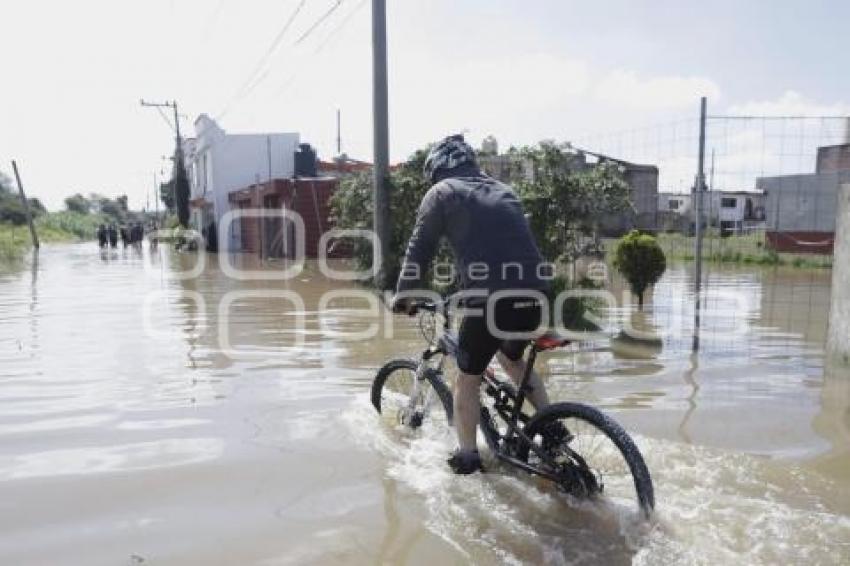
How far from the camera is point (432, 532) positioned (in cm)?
386

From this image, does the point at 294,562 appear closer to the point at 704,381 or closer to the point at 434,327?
the point at 434,327

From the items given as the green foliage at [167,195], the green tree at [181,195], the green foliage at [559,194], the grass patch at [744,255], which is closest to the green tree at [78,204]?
the green foliage at [167,195]

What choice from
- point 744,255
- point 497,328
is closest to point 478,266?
point 497,328

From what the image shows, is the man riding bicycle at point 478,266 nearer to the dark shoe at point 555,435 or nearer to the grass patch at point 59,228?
the dark shoe at point 555,435

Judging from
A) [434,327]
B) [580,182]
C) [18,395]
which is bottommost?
[18,395]

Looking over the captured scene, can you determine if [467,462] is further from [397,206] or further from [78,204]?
[78,204]

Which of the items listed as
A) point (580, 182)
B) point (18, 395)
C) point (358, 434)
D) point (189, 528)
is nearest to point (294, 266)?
point (580, 182)

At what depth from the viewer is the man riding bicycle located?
4023mm

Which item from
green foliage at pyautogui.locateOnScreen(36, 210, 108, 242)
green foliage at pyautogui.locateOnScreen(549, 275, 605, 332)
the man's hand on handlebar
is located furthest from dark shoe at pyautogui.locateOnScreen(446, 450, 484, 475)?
green foliage at pyautogui.locateOnScreen(36, 210, 108, 242)

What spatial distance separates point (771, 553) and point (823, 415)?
2.96 m

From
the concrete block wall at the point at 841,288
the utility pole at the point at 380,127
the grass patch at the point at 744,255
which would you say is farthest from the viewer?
the grass patch at the point at 744,255

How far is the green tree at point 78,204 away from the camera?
11875 centimetres

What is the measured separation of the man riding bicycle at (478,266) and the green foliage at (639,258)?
6.97 metres

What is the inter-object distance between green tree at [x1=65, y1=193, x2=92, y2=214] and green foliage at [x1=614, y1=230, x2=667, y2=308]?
120 meters
